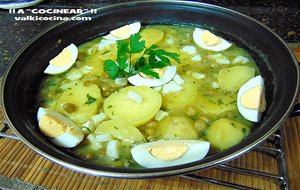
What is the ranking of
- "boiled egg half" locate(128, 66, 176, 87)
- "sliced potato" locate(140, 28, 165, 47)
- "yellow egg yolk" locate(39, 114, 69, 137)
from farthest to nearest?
"sliced potato" locate(140, 28, 165, 47) → "boiled egg half" locate(128, 66, 176, 87) → "yellow egg yolk" locate(39, 114, 69, 137)

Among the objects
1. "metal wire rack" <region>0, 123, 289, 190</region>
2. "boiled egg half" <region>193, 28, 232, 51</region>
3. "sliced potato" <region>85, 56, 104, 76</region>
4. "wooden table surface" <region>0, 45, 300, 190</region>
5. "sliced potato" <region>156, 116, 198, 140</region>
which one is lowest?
"wooden table surface" <region>0, 45, 300, 190</region>

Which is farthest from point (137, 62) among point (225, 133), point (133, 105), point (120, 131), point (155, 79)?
point (225, 133)

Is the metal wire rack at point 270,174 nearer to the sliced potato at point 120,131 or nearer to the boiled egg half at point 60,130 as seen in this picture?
the sliced potato at point 120,131

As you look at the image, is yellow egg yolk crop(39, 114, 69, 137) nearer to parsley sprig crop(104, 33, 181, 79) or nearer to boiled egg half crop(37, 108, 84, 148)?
boiled egg half crop(37, 108, 84, 148)

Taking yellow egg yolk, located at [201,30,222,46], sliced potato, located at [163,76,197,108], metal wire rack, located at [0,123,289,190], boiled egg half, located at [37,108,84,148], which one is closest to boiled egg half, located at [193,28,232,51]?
yellow egg yolk, located at [201,30,222,46]

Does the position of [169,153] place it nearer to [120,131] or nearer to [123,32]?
[120,131]

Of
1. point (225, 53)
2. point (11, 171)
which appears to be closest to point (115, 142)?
point (11, 171)

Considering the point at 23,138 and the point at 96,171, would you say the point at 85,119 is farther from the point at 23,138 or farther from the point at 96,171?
the point at 96,171

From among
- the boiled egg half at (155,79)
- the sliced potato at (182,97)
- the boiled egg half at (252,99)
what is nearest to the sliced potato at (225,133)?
the boiled egg half at (252,99)
